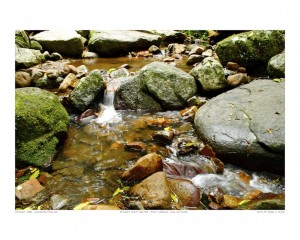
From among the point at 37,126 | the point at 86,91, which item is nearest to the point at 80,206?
the point at 37,126

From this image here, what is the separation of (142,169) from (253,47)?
581 cm

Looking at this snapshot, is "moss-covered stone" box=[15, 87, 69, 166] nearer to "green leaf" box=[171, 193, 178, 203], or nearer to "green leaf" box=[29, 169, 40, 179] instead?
"green leaf" box=[29, 169, 40, 179]

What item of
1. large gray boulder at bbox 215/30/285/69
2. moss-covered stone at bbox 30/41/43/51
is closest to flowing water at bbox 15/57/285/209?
large gray boulder at bbox 215/30/285/69

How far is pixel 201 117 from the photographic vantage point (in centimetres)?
528

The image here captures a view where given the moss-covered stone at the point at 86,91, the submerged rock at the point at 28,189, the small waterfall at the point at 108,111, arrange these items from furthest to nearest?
the moss-covered stone at the point at 86,91 < the small waterfall at the point at 108,111 < the submerged rock at the point at 28,189

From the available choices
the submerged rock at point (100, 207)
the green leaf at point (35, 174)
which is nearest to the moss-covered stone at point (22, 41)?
the green leaf at point (35, 174)

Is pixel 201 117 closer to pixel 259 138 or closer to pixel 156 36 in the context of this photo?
pixel 259 138

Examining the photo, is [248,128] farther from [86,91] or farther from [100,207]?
[86,91]

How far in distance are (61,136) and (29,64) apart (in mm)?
5633

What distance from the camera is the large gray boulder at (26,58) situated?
887 centimetres

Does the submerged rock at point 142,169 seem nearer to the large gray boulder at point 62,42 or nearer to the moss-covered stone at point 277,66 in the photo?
the moss-covered stone at point 277,66

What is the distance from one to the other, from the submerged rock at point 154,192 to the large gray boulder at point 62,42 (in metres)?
9.48

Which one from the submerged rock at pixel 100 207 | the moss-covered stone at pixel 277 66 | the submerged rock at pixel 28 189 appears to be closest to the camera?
the submerged rock at pixel 100 207
